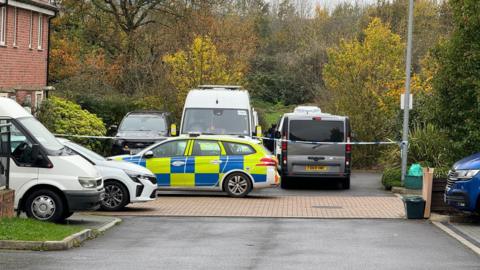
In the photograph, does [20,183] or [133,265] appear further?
[20,183]

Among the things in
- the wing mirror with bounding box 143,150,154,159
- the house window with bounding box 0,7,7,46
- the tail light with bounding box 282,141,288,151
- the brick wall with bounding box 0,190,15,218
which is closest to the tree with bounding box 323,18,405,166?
the tail light with bounding box 282,141,288,151

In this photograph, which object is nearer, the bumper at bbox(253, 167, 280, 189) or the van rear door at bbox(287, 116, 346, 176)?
the bumper at bbox(253, 167, 280, 189)

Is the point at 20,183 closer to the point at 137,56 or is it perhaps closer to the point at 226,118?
the point at 226,118

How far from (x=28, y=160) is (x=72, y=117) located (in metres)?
16.4

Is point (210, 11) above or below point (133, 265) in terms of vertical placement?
above

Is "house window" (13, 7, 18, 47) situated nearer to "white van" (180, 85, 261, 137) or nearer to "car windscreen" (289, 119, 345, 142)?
"white van" (180, 85, 261, 137)

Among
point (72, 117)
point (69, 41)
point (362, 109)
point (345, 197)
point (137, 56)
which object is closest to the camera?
point (345, 197)

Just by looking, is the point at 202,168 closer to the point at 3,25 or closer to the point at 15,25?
the point at 3,25

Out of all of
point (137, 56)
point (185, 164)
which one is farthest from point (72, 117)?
A: point (137, 56)

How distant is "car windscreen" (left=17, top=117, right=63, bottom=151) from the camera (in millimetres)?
15312

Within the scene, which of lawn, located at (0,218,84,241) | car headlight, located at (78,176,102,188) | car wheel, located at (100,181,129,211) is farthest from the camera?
car wheel, located at (100,181,129,211)

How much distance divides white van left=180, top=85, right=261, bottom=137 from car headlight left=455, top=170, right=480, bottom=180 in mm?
10028

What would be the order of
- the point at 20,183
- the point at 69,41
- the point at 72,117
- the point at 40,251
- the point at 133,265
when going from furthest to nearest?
1. the point at 69,41
2. the point at 72,117
3. the point at 20,183
4. the point at 40,251
5. the point at 133,265

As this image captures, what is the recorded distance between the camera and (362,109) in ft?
115
